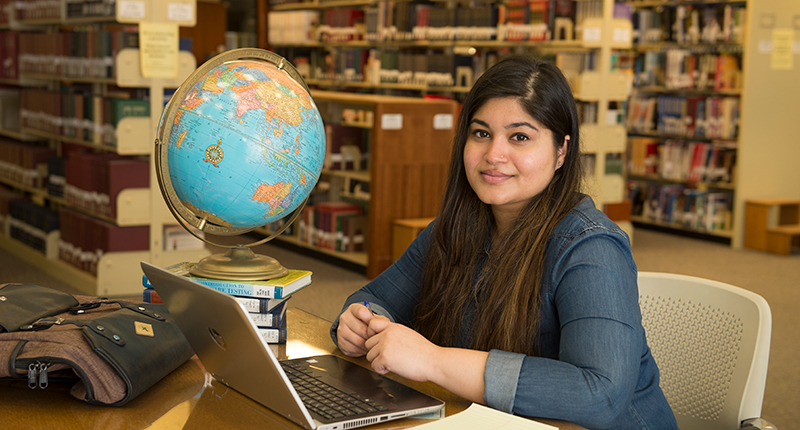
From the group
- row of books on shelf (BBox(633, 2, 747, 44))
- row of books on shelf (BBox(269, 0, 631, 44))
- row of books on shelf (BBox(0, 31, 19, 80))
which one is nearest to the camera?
row of books on shelf (BBox(269, 0, 631, 44))

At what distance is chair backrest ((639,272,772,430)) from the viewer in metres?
1.53

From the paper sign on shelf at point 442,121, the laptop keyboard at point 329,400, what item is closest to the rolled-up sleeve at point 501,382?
the laptop keyboard at point 329,400

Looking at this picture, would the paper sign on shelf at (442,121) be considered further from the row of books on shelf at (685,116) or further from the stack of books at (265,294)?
the stack of books at (265,294)

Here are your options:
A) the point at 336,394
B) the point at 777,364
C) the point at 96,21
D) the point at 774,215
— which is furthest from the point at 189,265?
the point at 774,215

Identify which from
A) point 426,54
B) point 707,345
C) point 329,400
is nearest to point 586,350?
point 329,400

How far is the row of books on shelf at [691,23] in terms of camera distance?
6832 mm

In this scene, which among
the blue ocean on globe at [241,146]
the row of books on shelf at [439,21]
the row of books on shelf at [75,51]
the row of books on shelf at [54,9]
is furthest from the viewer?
the row of books on shelf at [439,21]

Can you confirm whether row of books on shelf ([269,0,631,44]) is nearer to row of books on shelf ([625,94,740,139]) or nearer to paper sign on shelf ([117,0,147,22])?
row of books on shelf ([625,94,740,139])

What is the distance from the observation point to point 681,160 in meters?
7.33

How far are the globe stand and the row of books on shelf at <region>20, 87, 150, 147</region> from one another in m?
3.32

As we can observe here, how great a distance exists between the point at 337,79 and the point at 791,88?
13.7ft

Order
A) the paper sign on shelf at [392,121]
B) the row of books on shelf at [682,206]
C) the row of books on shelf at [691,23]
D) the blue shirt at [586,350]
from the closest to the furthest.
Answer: the blue shirt at [586,350]
the paper sign on shelf at [392,121]
the row of books on shelf at [691,23]
the row of books on shelf at [682,206]

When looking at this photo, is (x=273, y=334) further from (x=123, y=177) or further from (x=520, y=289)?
Answer: (x=123, y=177)

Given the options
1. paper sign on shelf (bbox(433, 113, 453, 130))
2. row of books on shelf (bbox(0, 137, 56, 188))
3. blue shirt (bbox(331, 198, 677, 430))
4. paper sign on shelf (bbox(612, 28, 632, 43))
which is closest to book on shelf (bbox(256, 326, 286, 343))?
blue shirt (bbox(331, 198, 677, 430))
